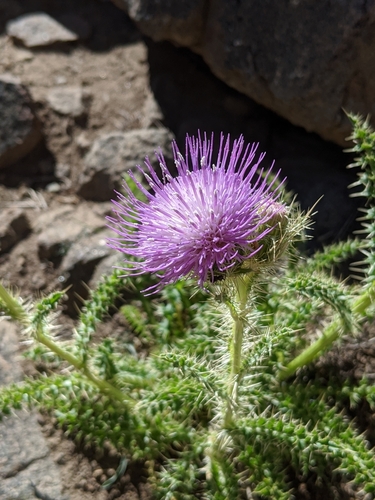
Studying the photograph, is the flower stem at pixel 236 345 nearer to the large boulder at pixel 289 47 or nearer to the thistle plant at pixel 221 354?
the thistle plant at pixel 221 354

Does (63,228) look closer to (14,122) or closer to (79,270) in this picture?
(79,270)

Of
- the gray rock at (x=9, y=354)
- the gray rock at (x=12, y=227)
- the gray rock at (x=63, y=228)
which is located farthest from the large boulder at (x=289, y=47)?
the gray rock at (x=9, y=354)

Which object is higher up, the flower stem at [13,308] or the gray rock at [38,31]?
the gray rock at [38,31]

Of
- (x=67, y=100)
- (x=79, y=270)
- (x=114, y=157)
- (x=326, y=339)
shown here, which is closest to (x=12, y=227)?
(x=79, y=270)

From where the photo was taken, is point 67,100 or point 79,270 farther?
point 67,100

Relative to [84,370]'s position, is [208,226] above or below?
above

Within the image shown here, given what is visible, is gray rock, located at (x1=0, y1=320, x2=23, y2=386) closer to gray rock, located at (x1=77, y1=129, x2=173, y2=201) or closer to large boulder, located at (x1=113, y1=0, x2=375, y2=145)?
gray rock, located at (x1=77, y1=129, x2=173, y2=201)
